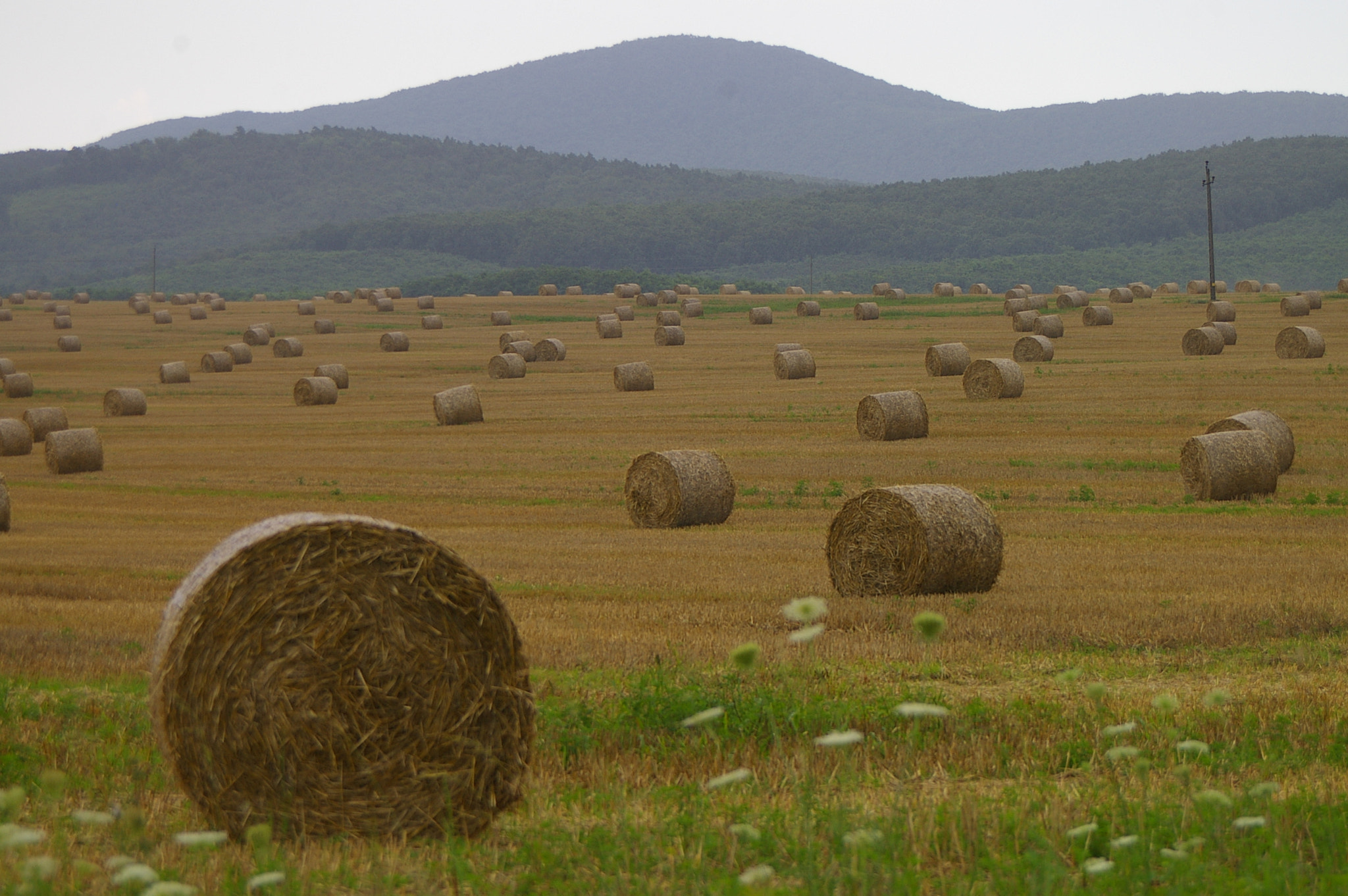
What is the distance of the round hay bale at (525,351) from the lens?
4903cm

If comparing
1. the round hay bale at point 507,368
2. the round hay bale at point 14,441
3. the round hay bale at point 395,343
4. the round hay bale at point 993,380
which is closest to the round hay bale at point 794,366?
the round hay bale at point 993,380

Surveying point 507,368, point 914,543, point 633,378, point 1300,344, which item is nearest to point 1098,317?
point 1300,344

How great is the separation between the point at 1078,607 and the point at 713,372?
31.9 meters

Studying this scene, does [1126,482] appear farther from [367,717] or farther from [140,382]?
[140,382]

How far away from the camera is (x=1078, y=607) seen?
520 inches

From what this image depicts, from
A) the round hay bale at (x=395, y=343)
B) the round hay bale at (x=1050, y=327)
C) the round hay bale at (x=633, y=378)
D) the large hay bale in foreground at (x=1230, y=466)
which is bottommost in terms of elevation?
the large hay bale in foreground at (x=1230, y=466)

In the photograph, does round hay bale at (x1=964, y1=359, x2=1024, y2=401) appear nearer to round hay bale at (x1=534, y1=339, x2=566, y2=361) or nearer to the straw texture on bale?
the straw texture on bale

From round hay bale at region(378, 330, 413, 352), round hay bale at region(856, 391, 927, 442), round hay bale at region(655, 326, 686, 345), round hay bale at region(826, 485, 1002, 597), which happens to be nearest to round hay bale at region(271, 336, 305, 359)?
round hay bale at region(378, 330, 413, 352)

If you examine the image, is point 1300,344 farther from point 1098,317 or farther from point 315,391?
point 315,391

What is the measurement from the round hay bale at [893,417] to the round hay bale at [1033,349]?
45.3 feet

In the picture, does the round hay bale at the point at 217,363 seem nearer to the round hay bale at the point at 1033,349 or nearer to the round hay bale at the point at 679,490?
the round hay bale at the point at 1033,349

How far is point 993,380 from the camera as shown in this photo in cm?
3297

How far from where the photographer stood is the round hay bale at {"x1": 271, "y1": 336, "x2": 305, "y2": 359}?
55.5 meters

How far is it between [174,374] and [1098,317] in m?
32.9
